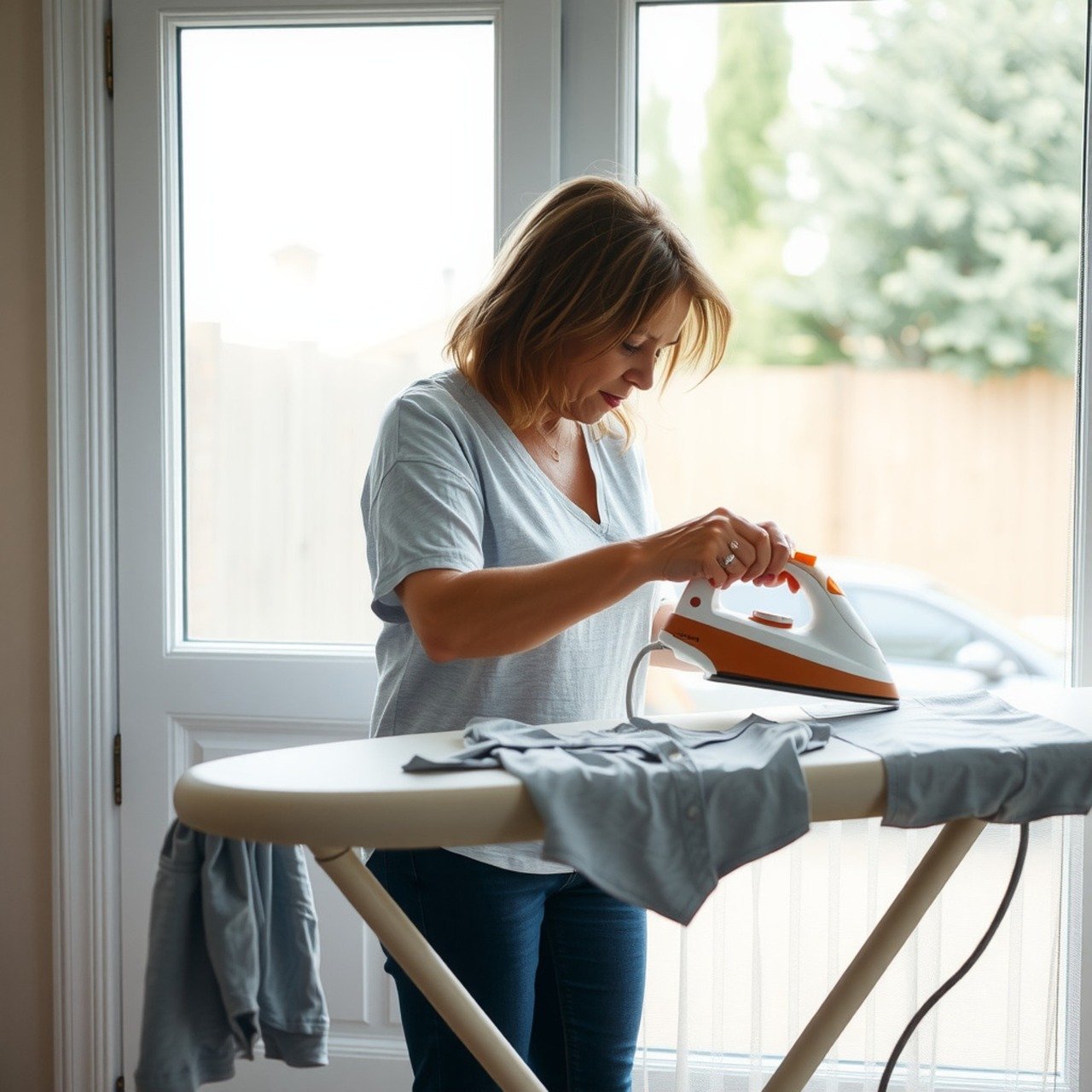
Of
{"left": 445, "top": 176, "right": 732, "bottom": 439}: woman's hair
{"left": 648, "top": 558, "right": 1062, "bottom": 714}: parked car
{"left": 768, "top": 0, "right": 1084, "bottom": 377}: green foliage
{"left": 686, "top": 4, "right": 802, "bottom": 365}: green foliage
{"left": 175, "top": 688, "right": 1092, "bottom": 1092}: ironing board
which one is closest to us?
{"left": 175, "top": 688, "right": 1092, "bottom": 1092}: ironing board

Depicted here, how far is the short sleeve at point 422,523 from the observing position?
3.30 ft

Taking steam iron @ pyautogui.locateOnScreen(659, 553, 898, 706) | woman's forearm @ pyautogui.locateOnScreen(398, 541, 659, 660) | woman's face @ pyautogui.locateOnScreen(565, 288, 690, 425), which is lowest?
steam iron @ pyautogui.locateOnScreen(659, 553, 898, 706)

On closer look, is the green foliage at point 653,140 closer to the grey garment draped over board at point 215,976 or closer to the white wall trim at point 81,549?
the white wall trim at point 81,549

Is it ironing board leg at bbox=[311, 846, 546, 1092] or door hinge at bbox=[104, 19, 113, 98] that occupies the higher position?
door hinge at bbox=[104, 19, 113, 98]

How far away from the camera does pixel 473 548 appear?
1.03 m

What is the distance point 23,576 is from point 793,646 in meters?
1.26

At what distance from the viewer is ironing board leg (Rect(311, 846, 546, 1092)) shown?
887 millimetres

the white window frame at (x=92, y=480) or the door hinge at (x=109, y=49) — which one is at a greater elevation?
the door hinge at (x=109, y=49)

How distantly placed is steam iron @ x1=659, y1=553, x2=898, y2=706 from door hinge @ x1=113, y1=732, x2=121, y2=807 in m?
1.05

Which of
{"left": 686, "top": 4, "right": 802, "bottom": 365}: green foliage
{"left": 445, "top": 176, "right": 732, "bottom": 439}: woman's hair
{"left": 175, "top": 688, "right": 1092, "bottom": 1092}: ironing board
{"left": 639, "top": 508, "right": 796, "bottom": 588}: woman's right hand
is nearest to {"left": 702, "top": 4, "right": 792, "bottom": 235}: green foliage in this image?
{"left": 686, "top": 4, "right": 802, "bottom": 365}: green foliage

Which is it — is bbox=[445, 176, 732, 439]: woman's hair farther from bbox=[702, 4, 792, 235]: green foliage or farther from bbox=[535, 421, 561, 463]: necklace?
bbox=[702, 4, 792, 235]: green foliage

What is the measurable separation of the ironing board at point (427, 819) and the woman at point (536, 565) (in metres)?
0.11

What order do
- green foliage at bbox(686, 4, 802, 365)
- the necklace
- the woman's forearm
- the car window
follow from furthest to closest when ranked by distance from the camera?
green foliage at bbox(686, 4, 802, 365), the car window, the necklace, the woman's forearm

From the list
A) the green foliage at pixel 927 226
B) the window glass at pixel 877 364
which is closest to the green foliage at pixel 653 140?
the window glass at pixel 877 364
